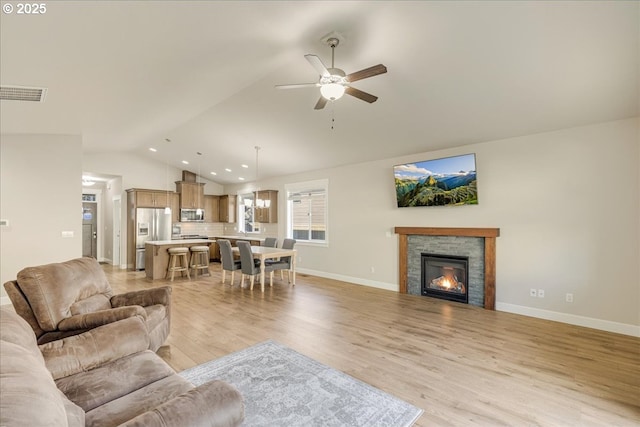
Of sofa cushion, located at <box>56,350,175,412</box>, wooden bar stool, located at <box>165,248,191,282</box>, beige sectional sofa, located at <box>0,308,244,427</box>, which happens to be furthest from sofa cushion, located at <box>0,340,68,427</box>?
wooden bar stool, located at <box>165,248,191,282</box>

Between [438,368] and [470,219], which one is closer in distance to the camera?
[438,368]

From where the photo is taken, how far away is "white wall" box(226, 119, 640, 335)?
3572 millimetres

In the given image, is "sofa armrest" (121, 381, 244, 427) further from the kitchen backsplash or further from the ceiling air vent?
the kitchen backsplash

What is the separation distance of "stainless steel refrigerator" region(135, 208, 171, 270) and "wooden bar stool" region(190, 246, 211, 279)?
175cm

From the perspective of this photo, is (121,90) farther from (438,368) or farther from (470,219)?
(470,219)

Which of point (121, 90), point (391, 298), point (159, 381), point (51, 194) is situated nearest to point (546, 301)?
point (391, 298)

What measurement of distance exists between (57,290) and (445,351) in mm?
3538

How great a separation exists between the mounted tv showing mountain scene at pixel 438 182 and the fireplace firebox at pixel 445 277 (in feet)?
3.11

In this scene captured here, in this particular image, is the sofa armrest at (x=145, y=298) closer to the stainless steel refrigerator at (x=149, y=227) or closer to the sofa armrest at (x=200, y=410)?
the sofa armrest at (x=200, y=410)

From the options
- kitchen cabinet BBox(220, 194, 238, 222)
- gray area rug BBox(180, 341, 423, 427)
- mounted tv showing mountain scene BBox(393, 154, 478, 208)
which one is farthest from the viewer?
kitchen cabinet BBox(220, 194, 238, 222)

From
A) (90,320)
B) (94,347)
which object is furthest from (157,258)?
(94,347)

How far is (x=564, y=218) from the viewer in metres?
3.96

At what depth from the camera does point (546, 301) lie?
4.09 metres

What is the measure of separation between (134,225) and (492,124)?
8.65 metres
